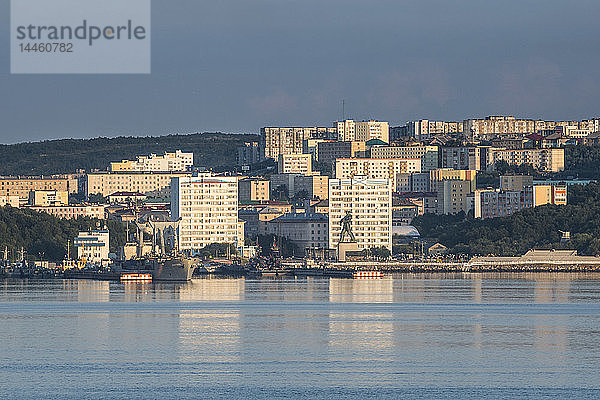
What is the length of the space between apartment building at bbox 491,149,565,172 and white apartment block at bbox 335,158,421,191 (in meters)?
10.0

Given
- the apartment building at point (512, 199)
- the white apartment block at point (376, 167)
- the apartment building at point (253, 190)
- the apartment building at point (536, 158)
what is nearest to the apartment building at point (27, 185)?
the apartment building at point (253, 190)

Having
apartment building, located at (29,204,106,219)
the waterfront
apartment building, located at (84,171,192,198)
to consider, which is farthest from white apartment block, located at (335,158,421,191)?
the waterfront

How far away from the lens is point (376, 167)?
175625 millimetres

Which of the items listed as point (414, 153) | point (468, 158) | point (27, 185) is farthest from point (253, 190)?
point (27, 185)

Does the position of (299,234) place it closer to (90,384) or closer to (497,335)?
(497,335)

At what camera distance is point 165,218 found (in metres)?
137

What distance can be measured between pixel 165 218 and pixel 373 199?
17.5 metres

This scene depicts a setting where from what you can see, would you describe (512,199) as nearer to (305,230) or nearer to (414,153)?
(305,230)

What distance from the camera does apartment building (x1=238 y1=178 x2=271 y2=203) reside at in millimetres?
171875

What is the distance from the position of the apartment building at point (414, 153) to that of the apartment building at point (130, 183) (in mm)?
20808

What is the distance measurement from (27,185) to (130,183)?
12.1 m

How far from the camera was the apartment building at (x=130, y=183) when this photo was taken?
607ft

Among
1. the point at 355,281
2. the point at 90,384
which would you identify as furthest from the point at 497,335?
the point at 355,281

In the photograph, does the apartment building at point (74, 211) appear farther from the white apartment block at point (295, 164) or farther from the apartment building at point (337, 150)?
the apartment building at point (337, 150)
